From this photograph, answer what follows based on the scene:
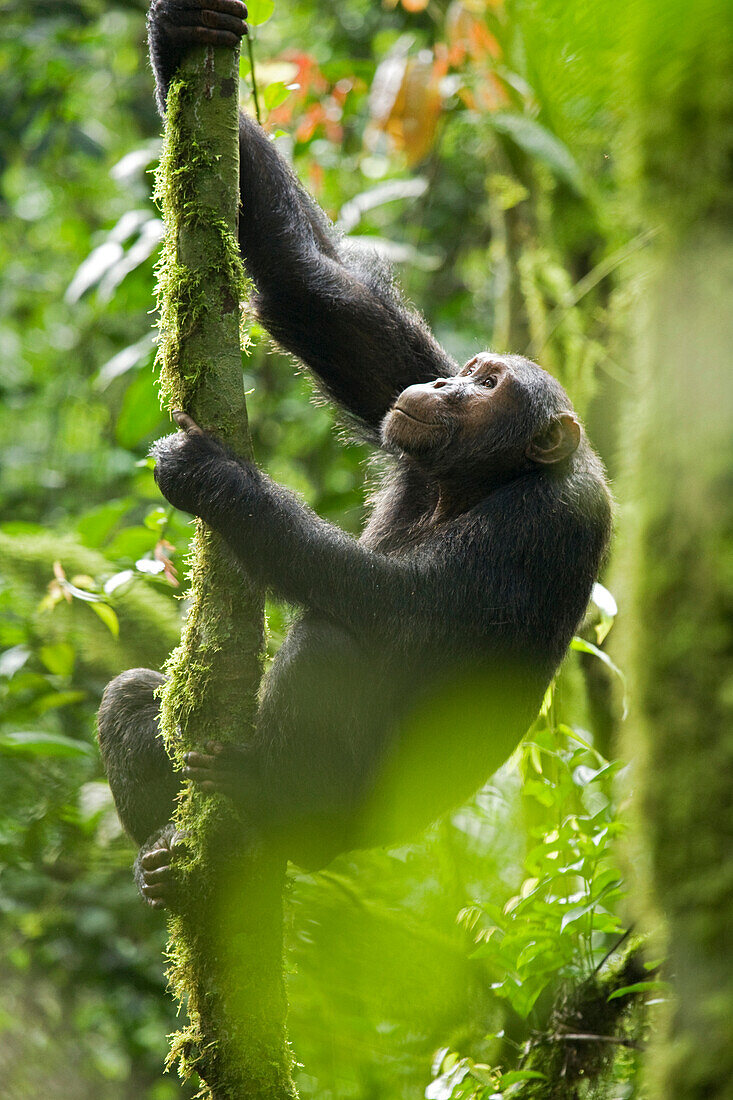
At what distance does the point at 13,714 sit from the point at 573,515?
3.49 metres

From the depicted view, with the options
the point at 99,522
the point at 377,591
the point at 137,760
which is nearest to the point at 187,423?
the point at 377,591

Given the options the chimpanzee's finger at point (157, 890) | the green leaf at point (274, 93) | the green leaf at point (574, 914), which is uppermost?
the green leaf at point (274, 93)

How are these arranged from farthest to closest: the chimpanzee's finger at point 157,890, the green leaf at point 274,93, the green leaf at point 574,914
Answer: the green leaf at point 274,93 → the green leaf at point 574,914 → the chimpanzee's finger at point 157,890

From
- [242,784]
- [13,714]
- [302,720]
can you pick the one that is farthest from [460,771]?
[13,714]

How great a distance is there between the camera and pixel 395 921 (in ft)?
15.3

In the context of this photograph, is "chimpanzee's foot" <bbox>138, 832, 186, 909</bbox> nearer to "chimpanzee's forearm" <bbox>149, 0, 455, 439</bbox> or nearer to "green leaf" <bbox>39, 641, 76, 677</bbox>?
"green leaf" <bbox>39, 641, 76, 677</bbox>

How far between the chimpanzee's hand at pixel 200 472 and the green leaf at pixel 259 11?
5.75 feet

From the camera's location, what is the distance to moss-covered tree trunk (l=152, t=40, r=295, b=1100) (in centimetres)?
335

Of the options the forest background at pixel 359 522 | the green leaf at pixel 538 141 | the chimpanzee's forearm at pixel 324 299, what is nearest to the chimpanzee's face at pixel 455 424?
the chimpanzee's forearm at pixel 324 299

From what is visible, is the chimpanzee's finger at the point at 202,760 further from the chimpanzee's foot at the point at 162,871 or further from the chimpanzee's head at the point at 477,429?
the chimpanzee's head at the point at 477,429

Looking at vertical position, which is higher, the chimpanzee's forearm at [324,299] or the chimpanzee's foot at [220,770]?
the chimpanzee's forearm at [324,299]

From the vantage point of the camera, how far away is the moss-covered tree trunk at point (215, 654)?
335 centimetres

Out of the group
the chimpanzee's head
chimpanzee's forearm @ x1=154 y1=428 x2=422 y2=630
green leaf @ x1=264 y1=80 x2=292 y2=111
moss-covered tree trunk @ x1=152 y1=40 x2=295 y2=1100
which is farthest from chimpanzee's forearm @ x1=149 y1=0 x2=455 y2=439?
chimpanzee's forearm @ x1=154 y1=428 x2=422 y2=630

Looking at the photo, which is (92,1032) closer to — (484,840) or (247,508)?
(484,840)
